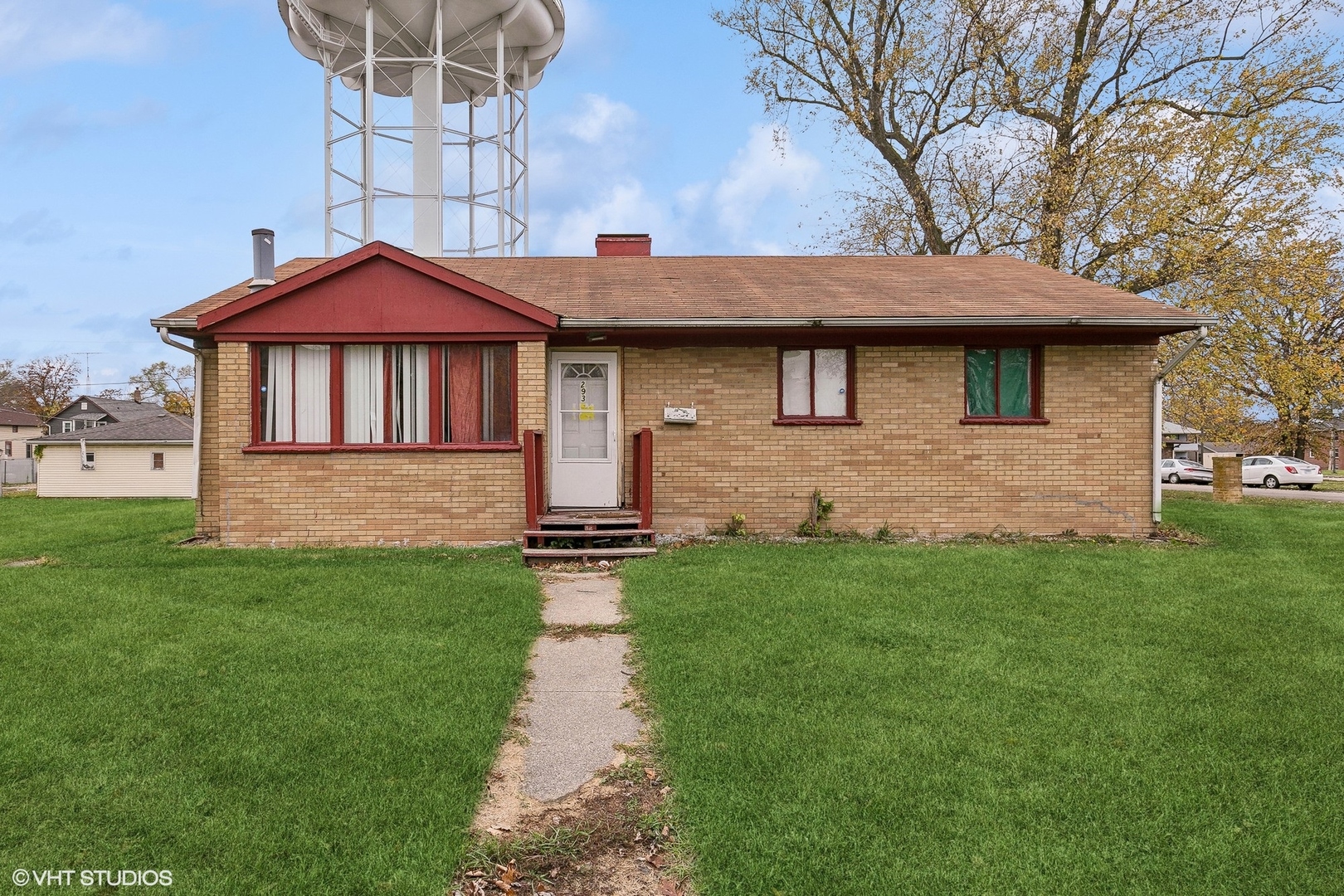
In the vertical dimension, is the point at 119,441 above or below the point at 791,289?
below

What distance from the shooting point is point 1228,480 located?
716 inches

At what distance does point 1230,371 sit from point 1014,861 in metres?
21.5

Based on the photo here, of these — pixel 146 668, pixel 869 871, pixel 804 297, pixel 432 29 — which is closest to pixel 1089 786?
pixel 869 871

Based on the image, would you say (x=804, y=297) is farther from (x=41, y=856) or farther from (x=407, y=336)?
(x=41, y=856)

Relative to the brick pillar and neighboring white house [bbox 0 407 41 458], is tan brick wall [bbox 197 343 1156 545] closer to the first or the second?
the brick pillar

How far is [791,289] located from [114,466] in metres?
24.5

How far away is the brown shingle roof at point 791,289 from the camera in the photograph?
10367mm

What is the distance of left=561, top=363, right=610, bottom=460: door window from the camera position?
10984mm

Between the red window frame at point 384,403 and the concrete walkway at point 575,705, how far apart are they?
3.67m

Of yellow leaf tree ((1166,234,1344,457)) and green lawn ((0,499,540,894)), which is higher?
Result: yellow leaf tree ((1166,234,1344,457))

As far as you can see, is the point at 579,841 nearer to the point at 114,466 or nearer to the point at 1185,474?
the point at 114,466

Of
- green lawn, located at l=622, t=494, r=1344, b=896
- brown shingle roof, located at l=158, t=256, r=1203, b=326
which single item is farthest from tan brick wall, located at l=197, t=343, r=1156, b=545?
green lawn, located at l=622, t=494, r=1344, b=896

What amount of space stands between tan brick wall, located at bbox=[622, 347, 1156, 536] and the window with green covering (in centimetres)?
18

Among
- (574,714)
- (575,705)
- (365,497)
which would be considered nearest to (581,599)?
(575,705)
